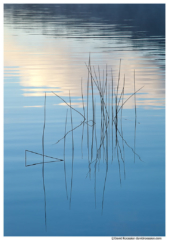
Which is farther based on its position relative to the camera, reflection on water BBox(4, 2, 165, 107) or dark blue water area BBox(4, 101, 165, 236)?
reflection on water BBox(4, 2, 165, 107)

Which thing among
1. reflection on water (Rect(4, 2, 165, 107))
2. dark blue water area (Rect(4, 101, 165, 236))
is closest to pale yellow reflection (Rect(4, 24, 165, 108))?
reflection on water (Rect(4, 2, 165, 107))

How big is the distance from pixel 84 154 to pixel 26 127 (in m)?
0.78

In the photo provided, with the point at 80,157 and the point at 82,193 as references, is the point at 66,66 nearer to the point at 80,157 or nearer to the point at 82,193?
the point at 80,157

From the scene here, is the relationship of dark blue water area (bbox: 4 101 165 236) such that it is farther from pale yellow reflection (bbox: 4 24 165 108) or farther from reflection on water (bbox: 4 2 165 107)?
reflection on water (bbox: 4 2 165 107)

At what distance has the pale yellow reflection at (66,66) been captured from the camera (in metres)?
4.87

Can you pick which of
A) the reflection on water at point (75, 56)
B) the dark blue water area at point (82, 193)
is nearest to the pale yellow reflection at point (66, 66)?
the reflection on water at point (75, 56)

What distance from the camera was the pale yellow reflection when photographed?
4.87 m

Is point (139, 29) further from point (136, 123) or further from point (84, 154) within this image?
point (84, 154)

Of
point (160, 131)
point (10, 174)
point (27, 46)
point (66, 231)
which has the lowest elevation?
point (66, 231)

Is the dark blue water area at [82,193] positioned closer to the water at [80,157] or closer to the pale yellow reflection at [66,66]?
the water at [80,157]

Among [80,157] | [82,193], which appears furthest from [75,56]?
[82,193]

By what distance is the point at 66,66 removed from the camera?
626 centimetres

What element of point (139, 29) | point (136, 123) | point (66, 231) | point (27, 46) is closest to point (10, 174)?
point (66, 231)

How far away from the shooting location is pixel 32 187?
2.79 m
